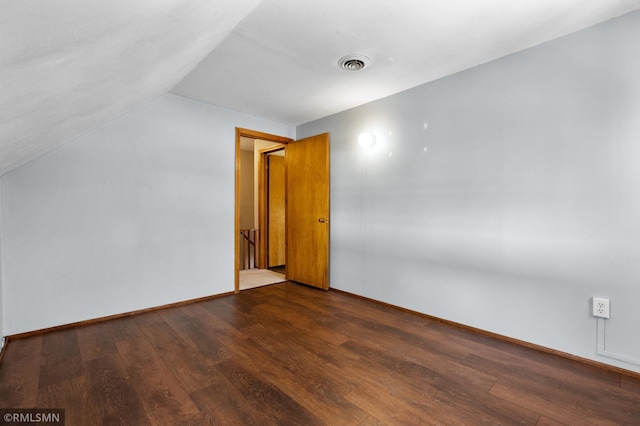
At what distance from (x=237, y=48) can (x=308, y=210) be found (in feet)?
7.37

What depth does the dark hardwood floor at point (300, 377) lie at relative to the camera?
4.92 ft

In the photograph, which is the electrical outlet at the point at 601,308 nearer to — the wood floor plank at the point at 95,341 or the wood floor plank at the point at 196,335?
the wood floor plank at the point at 196,335

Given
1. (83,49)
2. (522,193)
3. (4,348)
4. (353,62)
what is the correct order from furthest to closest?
(353,62) < (522,193) < (4,348) < (83,49)

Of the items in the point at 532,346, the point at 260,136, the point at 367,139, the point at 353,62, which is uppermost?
the point at 353,62

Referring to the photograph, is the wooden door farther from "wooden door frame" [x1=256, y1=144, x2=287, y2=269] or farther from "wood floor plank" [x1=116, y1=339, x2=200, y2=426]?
"wood floor plank" [x1=116, y1=339, x2=200, y2=426]

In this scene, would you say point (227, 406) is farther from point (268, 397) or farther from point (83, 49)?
point (83, 49)

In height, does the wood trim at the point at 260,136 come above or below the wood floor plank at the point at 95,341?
above

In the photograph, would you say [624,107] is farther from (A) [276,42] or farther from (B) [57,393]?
(B) [57,393]

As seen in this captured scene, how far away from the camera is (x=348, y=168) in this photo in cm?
360

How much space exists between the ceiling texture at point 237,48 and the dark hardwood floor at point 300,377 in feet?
4.70

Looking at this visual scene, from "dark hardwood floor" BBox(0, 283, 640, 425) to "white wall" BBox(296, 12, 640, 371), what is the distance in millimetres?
→ 369

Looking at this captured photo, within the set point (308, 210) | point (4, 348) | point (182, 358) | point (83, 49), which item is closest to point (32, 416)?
point (182, 358)

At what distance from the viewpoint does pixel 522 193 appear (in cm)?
227

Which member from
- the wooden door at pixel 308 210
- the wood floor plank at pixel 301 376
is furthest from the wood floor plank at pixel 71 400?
the wooden door at pixel 308 210
